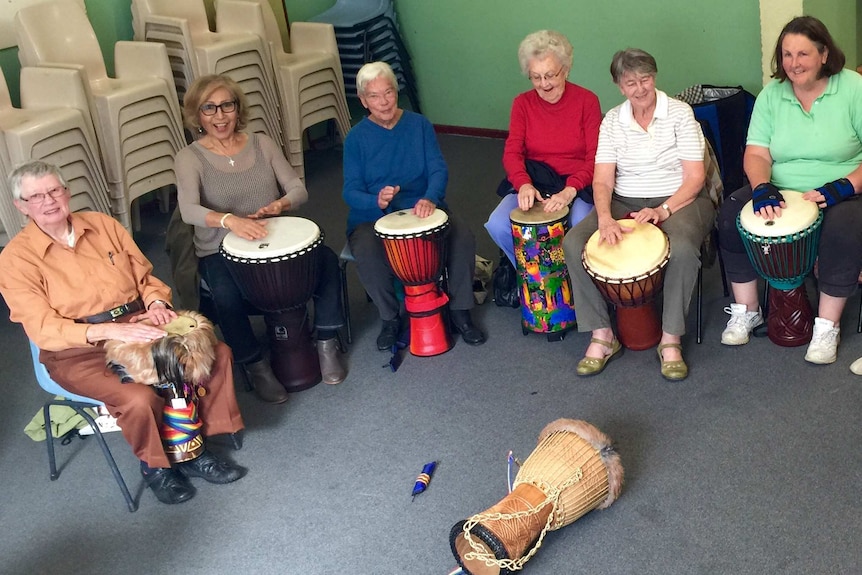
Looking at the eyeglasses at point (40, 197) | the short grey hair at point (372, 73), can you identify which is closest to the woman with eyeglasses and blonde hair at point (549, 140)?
the short grey hair at point (372, 73)

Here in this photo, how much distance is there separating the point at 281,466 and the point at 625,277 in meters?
1.34

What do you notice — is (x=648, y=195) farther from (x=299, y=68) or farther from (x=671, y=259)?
(x=299, y=68)

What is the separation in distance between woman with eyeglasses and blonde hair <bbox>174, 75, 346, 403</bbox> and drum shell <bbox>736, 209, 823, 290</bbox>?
1.58 m

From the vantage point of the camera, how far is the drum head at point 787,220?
322cm

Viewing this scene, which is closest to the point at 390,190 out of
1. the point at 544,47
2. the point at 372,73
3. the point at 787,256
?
the point at 372,73

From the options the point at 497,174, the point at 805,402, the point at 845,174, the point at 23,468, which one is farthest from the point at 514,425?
the point at 497,174

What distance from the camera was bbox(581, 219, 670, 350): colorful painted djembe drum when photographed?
333 cm

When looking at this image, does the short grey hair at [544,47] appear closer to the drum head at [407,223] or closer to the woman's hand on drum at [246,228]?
the drum head at [407,223]

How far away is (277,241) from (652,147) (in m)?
1.43

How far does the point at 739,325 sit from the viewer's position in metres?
3.59

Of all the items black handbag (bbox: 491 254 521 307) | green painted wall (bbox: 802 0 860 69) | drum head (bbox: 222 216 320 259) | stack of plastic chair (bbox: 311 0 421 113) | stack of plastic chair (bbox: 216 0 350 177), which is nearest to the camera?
drum head (bbox: 222 216 320 259)

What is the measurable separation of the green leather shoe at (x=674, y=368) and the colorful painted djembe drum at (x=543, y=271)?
0.47 metres

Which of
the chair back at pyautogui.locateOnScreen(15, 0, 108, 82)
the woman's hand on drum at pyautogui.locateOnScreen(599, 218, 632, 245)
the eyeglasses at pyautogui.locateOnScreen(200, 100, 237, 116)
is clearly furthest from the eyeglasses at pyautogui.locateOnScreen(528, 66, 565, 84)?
the chair back at pyautogui.locateOnScreen(15, 0, 108, 82)

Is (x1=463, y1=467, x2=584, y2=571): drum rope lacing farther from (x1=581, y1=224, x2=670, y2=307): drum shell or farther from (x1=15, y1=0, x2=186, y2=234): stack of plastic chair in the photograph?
(x1=15, y1=0, x2=186, y2=234): stack of plastic chair
